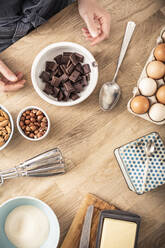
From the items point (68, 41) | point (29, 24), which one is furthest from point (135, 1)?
point (29, 24)

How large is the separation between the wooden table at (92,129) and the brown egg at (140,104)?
7 centimetres

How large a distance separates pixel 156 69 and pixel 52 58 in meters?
0.38

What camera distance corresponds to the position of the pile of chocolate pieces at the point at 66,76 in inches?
37.4

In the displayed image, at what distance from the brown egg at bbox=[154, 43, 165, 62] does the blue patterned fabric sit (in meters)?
0.26

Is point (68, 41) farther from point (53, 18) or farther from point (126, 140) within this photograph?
point (126, 140)

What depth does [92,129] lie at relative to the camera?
99 cm

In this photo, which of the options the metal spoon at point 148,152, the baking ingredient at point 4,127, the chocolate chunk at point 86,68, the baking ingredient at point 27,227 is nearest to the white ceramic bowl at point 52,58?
the chocolate chunk at point 86,68

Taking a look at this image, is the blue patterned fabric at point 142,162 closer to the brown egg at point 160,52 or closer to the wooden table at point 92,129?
the wooden table at point 92,129

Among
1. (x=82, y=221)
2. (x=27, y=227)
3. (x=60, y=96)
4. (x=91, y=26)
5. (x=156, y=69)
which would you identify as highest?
(x=91, y=26)

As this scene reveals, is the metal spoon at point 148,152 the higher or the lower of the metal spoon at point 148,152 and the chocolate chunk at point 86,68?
the lower

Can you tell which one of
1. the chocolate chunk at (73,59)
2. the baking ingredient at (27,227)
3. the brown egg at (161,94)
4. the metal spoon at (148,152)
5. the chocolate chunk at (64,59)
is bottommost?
the metal spoon at (148,152)

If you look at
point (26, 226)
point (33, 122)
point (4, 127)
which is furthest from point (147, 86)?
point (26, 226)

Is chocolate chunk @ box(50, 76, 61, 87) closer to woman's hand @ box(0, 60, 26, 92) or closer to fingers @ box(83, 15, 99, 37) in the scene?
woman's hand @ box(0, 60, 26, 92)

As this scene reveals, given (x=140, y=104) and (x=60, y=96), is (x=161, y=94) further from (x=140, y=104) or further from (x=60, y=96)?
(x=60, y=96)
